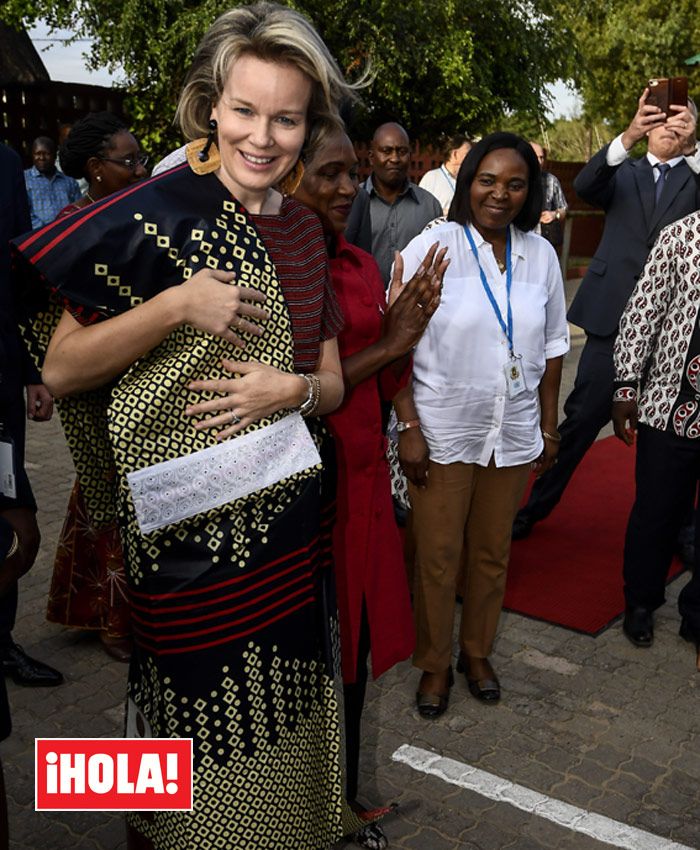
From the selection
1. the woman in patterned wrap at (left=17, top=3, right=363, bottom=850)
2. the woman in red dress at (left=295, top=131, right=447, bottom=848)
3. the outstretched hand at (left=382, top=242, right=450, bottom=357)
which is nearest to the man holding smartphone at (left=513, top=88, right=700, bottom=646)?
the woman in red dress at (left=295, top=131, right=447, bottom=848)

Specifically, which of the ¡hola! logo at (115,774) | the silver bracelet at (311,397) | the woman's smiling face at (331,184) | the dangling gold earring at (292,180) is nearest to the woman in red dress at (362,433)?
the woman's smiling face at (331,184)

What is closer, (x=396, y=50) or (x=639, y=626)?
(x=639, y=626)

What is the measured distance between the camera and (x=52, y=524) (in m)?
5.66

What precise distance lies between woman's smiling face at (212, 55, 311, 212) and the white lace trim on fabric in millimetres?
525

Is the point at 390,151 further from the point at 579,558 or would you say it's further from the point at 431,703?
the point at 431,703

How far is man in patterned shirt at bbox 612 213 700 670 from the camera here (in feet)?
13.0

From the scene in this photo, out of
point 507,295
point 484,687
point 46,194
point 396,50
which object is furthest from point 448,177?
point 396,50

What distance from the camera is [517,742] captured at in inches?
141

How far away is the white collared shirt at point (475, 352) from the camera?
11.4 ft

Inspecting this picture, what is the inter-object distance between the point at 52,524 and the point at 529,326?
328cm

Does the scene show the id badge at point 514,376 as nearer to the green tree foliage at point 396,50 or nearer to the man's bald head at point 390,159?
the man's bald head at point 390,159

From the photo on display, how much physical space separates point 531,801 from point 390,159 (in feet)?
14.5

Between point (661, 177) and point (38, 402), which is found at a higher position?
point (661, 177)

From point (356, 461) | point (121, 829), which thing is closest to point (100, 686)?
point (121, 829)
